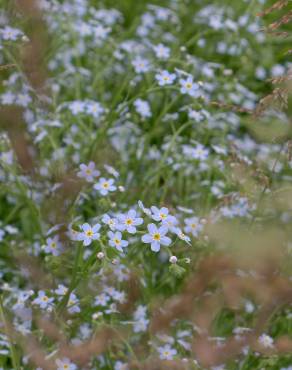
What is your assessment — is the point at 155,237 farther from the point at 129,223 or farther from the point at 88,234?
the point at 88,234

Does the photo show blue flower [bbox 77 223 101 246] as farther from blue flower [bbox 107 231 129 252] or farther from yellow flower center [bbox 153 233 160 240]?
yellow flower center [bbox 153 233 160 240]

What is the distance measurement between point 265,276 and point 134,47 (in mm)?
2928

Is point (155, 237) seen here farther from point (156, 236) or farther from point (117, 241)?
point (117, 241)

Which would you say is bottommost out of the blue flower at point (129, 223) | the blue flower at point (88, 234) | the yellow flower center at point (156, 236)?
the blue flower at point (88, 234)

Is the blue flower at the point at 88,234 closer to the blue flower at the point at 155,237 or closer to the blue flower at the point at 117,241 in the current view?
the blue flower at the point at 117,241

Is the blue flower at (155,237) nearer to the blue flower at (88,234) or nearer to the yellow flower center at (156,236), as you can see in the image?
the yellow flower center at (156,236)

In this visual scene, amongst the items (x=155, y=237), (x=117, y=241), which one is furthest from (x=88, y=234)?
(x=155, y=237)

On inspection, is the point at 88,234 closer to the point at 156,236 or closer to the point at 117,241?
the point at 117,241

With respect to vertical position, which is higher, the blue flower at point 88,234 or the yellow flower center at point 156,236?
the yellow flower center at point 156,236

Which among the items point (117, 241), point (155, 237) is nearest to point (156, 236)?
point (155, 237)

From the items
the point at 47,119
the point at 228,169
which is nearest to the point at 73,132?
the point at 47,119

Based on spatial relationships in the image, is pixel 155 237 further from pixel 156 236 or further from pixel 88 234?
pixel 88 234

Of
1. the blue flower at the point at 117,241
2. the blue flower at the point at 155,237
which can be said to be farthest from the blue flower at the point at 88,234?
the blue flower at the point at 155,237

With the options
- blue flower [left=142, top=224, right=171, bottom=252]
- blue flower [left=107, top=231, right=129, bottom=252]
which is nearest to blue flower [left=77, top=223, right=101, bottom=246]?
blue flower [left=107, top=231, right=129, bottom=252]
